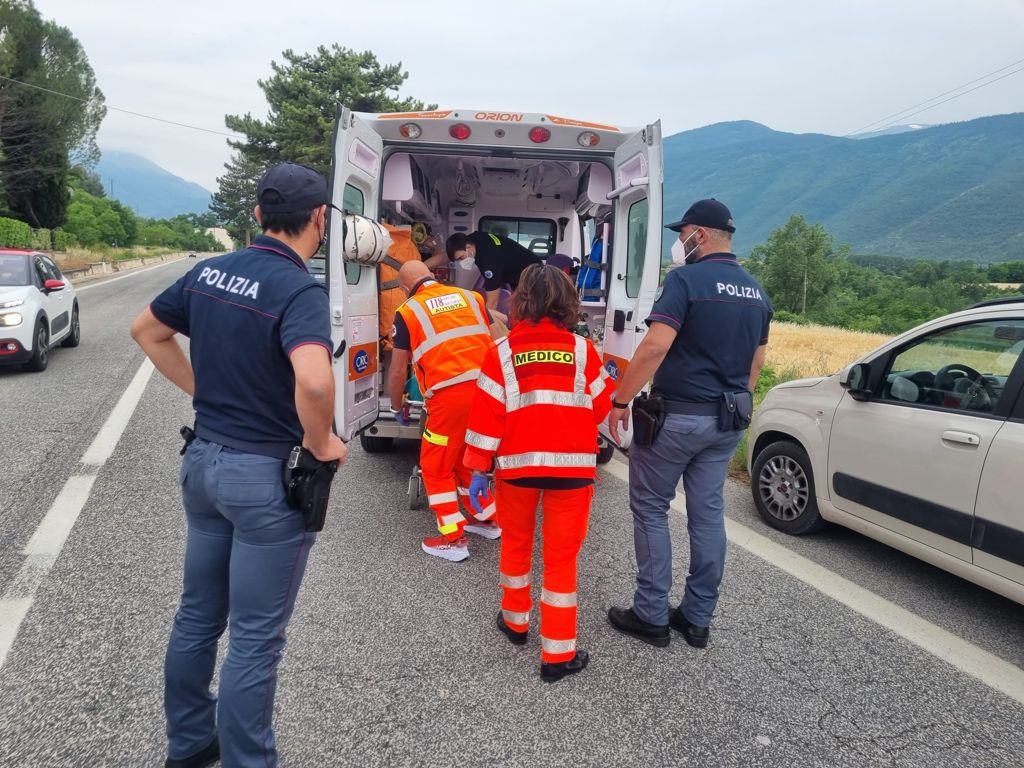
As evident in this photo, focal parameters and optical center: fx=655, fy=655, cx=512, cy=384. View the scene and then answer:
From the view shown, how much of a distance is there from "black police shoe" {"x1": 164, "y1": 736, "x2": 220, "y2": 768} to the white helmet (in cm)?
298

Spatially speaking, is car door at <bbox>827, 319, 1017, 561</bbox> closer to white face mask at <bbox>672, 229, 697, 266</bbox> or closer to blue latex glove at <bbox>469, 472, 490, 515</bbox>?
white face mask at <bbox>672, 229, 697, 266</bbox>

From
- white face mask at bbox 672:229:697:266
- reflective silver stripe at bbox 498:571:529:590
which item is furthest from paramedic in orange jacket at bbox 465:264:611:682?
white face mask at bbox 672:229:697:266

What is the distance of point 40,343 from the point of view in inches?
343

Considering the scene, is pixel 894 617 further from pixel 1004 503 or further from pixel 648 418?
pixel 648 418

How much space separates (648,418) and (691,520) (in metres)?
0.56

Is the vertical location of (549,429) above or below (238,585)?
above

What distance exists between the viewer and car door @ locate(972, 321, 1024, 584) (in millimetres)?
3014

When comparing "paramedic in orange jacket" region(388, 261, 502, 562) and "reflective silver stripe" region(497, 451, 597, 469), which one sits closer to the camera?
"reflective silver stripe" region(497, 451, 597, 469)

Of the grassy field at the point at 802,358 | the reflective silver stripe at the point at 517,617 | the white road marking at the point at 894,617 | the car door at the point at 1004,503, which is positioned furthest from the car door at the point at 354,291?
the car door at the point at 1004,503

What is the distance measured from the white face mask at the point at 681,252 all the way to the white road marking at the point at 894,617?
200cm

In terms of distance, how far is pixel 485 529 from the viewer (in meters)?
4.42

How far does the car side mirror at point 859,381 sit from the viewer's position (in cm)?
391

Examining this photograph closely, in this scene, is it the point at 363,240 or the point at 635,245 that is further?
the point at 635,245

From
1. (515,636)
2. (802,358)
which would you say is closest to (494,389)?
(515,636)
